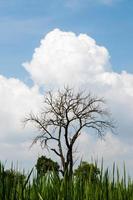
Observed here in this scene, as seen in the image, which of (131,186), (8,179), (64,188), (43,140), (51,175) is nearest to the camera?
(8,179)

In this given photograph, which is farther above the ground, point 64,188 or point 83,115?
point 83,115

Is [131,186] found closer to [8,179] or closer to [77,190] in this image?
[77,190]

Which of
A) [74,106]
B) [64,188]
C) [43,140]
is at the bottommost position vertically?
[64,188]

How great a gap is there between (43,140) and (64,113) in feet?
8.82

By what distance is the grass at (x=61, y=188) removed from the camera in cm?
336

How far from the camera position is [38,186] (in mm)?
3959

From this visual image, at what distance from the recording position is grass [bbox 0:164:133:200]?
132 inches

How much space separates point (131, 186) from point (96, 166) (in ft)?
2.87

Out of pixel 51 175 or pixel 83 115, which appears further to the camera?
pixel 83 115

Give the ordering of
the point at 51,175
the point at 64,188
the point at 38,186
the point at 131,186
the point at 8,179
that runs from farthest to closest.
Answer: the point at 131,186 < the point at 51,175 < the point at 38,186 < the point at 64,188 < the point at 8,179

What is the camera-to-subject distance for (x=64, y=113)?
4016cm

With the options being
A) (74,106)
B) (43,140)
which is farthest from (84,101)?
(43,140)

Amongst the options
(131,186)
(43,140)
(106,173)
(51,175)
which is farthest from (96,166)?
(43,140)

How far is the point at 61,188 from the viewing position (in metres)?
3.72
